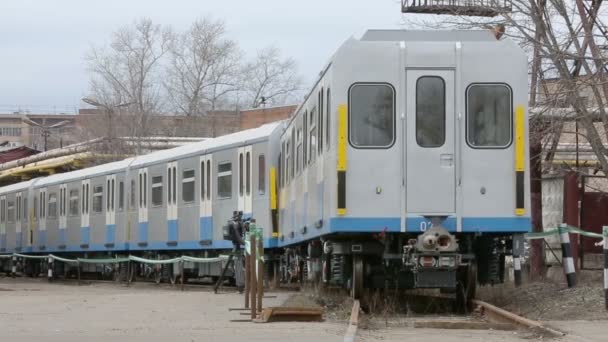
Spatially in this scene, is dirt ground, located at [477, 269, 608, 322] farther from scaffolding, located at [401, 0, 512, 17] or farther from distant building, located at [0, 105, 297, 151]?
distant building, located at [0, 105, 297, 151]

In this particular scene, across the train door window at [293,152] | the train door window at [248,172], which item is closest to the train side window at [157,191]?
the train door window at [248,172]

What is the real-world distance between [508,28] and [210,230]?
7999 mm

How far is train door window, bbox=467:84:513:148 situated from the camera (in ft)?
43.7

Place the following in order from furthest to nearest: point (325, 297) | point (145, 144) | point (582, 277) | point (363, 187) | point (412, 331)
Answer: point (145, 144) → point (582, 277) → point (325, 297) → point (363, 187) → point (412, 331)

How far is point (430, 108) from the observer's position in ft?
44.0

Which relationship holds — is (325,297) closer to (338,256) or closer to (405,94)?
(338,256)

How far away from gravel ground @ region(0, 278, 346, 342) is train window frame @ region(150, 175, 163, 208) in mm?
9602

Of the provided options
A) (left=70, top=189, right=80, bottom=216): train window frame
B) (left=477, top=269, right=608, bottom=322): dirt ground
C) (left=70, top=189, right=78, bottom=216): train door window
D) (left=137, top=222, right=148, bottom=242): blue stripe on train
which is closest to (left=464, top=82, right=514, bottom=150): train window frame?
(left=477, top=269, right=608, bottom=322): dirt ground

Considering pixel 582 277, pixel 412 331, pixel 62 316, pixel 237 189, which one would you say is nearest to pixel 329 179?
pixel 412 331

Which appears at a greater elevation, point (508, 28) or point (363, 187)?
point (508, 28)

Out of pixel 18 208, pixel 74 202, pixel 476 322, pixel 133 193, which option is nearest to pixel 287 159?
pixel 476 322

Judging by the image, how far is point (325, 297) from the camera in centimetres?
1642

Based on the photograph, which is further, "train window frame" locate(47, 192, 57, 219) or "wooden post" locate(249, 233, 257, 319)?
"train window frame" locate(47, 192, 57, 219)

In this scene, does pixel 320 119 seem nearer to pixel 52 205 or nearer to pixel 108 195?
pixel 108 195
